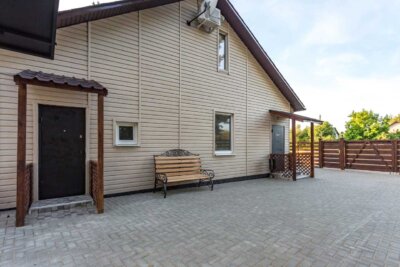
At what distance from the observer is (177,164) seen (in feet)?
22.2

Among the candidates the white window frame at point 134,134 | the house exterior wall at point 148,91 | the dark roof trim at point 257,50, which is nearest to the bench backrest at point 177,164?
the house exterior wall at point 148,91

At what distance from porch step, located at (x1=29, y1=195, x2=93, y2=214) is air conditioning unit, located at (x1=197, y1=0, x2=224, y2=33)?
6.34 m

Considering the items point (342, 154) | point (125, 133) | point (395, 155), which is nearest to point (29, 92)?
point (125, 133)

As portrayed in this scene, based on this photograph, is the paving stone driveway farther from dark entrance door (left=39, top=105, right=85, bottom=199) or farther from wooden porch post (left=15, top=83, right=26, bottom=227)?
dark entrance door (left=39, top=105, right=85, bottom=199)

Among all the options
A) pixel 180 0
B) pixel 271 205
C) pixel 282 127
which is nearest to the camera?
pixel 271 205

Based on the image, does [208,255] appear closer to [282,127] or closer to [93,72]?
[93,72]

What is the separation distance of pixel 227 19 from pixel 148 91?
4650 millimetres

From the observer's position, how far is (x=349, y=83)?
81.8 ft

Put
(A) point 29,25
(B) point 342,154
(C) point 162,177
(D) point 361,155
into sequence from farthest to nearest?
(B) point 342,154 < (D) point 361,155 < (C) point 162,177 < (A) point 29,25

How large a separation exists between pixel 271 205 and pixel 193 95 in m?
4.18

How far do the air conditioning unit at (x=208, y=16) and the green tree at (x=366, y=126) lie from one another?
55.5 feet

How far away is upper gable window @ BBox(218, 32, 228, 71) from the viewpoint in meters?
8.57

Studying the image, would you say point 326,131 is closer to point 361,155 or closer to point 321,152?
point 321,152

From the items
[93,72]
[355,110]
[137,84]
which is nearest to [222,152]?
[137,84]
